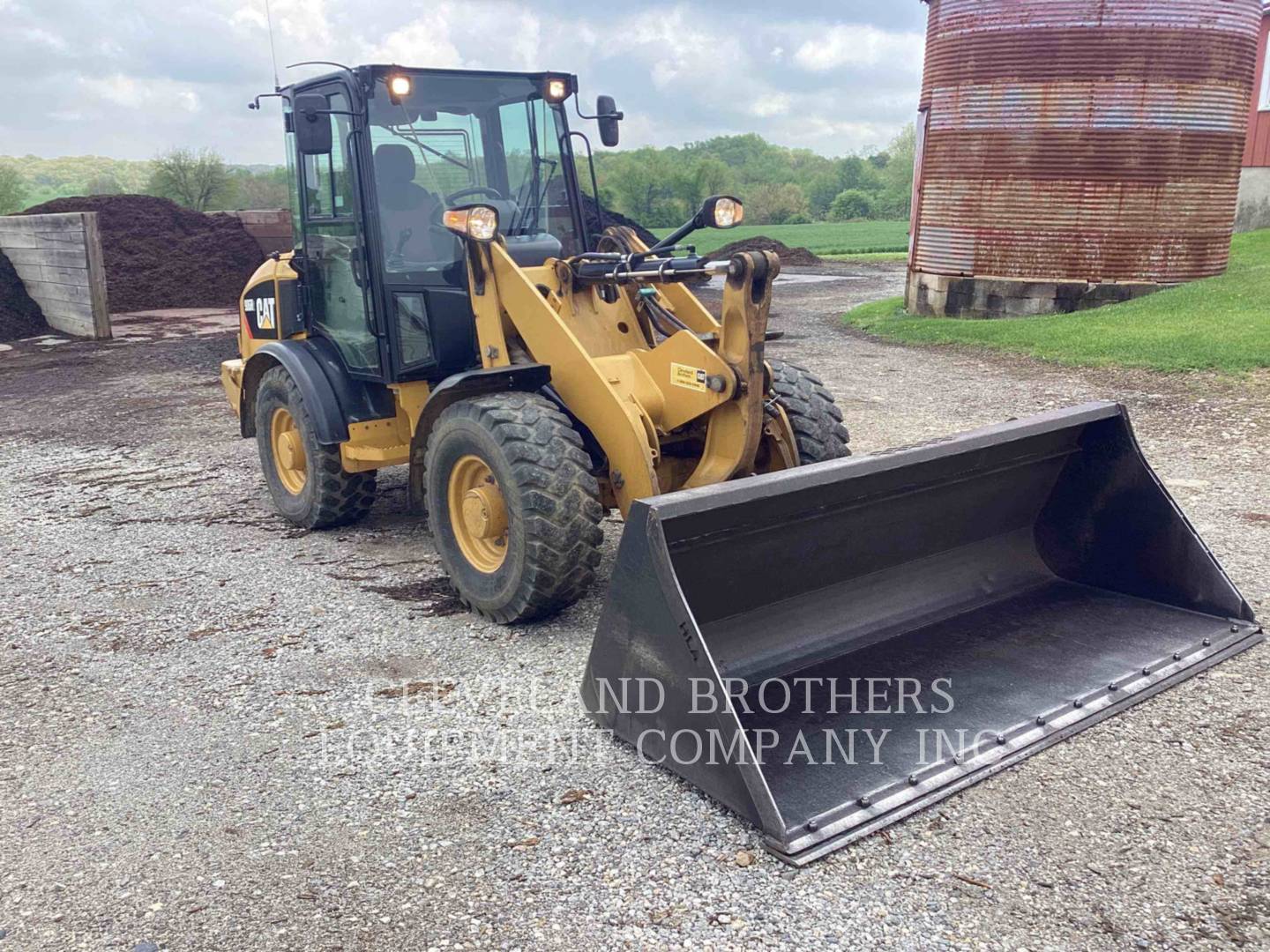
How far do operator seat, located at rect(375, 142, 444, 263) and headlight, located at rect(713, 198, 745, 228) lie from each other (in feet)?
5.14

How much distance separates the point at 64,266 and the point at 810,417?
13292 mm

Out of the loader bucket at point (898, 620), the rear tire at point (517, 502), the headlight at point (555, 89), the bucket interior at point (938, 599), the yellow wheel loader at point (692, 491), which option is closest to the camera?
the loader bucket at point (898, 620)

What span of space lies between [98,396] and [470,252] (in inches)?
293

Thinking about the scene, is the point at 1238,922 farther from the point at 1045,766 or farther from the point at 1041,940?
the point at 1045,766

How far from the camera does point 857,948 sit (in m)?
2.67

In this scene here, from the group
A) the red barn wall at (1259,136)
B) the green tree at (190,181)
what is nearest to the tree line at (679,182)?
the green tree at (190,181)

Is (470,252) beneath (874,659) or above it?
above

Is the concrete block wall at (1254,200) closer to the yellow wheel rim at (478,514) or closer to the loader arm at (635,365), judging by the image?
the loader arm at (635,365)

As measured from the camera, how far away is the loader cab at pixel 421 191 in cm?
529

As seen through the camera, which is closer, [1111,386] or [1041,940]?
[1041,940]

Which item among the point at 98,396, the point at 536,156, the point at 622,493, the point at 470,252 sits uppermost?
the point at 536,156

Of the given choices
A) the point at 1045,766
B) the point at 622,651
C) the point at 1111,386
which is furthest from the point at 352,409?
the point at 1111,386

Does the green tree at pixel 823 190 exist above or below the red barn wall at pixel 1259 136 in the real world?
below

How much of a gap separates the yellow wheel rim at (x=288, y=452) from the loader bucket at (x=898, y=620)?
3194mm
